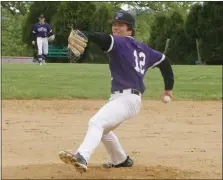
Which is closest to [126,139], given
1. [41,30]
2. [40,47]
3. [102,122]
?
[102,122]

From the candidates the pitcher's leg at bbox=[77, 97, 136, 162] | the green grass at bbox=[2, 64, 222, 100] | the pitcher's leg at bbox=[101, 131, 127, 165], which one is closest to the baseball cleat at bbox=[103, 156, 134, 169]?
the pitcher's leg at bbox=[101, 131, 127, 165]

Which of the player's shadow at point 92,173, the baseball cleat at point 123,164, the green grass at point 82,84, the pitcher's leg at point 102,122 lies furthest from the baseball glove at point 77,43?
the green grass at point 82,84

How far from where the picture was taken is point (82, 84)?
599 inches

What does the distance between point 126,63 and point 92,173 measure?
4.31ft

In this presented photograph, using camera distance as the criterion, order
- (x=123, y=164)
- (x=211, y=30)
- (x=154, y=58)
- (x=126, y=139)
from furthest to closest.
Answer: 1. (x=211, y=30)
2. (x=126, y=139)
3. (x=123, y=164)
4. (x=154, y=58)

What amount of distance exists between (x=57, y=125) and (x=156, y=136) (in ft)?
6.17

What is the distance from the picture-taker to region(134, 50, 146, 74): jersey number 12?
556 cm

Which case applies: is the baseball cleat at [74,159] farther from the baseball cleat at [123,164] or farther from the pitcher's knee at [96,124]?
the baseball cleat at [123,164]

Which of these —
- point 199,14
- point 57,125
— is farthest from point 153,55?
point 199,14

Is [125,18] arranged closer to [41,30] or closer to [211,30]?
[41,30]

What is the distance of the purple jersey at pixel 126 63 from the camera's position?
5.43m

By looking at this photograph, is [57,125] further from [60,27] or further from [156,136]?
[60,27]

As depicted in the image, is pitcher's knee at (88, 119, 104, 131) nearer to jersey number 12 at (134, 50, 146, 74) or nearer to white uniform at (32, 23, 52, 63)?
jersey number 12 at (134, 50, 146, 74)

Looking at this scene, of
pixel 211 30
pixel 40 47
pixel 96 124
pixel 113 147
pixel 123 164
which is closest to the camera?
pixel 96 124
